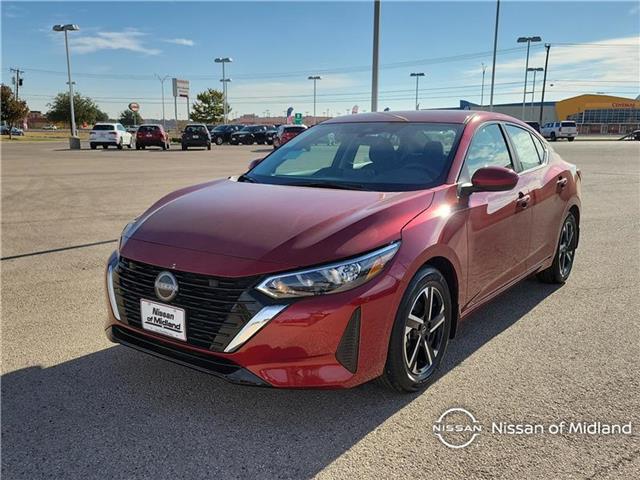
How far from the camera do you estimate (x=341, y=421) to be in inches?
117

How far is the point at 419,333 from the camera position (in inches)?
126

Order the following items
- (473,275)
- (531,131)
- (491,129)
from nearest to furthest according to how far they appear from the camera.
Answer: (473,275)
(491,129)
(531,131)

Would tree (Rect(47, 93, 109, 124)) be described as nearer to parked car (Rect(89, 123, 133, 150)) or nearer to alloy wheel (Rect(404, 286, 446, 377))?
parked car (Rect(89, 123, 133, 150))

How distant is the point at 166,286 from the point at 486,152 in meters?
2.61

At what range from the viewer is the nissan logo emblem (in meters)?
2.85

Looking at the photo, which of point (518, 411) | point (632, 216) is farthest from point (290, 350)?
point (632, 216)

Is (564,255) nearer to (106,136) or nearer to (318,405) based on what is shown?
(318,405)

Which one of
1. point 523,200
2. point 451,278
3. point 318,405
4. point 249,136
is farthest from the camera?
point 249,136

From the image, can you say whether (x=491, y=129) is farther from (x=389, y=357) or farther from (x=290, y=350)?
(x=290, y=350)

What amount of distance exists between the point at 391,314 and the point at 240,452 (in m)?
1.02

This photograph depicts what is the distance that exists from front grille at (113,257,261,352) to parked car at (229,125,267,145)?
47.7m

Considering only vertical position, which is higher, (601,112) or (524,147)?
(601,112)

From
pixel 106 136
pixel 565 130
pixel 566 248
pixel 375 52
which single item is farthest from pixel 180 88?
pixel 566 248

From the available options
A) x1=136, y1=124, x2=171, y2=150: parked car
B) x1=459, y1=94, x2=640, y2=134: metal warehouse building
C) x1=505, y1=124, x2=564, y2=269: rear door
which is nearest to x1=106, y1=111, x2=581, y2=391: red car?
x1=505, y1=124, x2=564, y2=269: rear door
